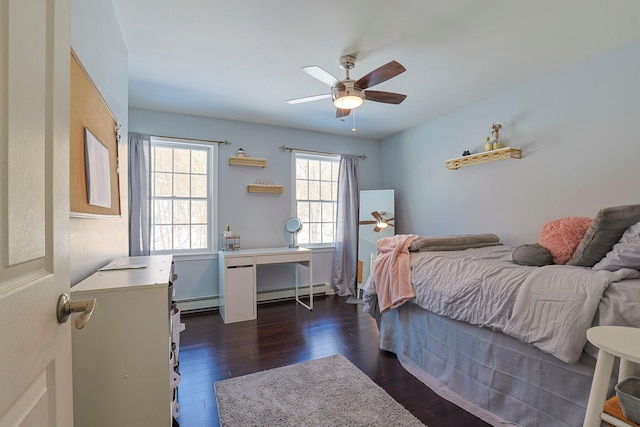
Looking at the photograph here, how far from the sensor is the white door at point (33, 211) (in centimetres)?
48

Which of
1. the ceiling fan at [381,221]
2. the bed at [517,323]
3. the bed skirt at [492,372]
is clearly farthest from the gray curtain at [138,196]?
the ceiling fan at [381,221]

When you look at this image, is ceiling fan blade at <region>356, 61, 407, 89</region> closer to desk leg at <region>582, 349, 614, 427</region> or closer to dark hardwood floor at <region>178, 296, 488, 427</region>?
desk leg at <region>582, 349, 614, 427</region>

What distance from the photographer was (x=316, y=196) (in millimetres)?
4574

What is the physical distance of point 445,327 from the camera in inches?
78.7

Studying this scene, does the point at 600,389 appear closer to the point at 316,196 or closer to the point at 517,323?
the point at 517,323

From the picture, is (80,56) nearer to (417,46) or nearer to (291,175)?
(417,46)

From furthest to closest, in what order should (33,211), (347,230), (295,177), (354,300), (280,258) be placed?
(347,230) → (295,177) → (354,300) → (280,258) → (33,211)

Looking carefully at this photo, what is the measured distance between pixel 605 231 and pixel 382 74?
1624 millimetres

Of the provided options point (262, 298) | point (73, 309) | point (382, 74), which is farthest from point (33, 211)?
point (262, 298)

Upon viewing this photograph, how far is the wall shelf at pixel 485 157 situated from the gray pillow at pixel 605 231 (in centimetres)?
153

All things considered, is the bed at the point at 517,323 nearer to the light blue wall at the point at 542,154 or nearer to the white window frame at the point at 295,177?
the light blue wall at the point at 542,154

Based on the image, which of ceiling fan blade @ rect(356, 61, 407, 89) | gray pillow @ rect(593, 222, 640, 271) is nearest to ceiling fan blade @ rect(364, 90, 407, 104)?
ceiling fan blade @ rect(356, 61, 407, 89)

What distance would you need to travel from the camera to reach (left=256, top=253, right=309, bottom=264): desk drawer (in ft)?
11.5

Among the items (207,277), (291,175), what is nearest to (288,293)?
(207,277)
